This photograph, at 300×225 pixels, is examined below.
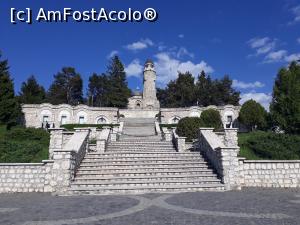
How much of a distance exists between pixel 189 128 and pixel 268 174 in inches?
293

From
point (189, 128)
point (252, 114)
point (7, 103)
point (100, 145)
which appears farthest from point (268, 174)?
point (7, 103)

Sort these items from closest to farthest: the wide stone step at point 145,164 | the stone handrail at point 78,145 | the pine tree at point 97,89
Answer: the stone handrail at point 78,145
the wide stone step at point 145,164
the pine tree at point 97,89

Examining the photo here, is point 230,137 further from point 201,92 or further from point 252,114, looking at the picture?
point 201,92

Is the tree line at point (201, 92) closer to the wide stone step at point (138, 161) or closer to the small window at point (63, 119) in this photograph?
the small window at point (63, 119)

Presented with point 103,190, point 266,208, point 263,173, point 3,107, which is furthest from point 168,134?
point 3,107

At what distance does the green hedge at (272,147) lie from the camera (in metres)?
14.7

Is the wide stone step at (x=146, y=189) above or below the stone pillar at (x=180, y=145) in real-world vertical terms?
below

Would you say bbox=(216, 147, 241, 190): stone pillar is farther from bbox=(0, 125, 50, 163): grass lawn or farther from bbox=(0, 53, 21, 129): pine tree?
bbox=(0, 53, 21, 129): pine tree

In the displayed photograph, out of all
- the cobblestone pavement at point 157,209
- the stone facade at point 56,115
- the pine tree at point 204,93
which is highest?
the pine tree at point 204,93

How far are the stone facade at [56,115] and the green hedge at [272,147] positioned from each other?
95.9 ft

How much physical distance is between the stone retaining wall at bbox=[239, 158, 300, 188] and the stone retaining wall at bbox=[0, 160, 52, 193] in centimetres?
778

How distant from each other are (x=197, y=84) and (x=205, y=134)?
170 feet

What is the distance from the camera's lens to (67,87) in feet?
219

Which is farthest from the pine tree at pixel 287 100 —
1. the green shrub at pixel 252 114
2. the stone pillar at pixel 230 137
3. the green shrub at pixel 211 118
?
the stone pillar at pixel 230 137
